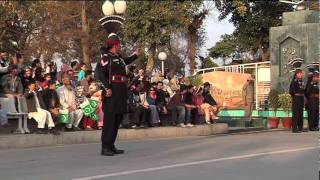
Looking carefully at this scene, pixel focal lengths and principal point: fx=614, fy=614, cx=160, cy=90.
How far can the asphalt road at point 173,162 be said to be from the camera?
8.70 metres

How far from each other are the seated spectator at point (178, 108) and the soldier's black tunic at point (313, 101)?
3.88 metres

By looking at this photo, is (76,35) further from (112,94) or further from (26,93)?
(112,94)

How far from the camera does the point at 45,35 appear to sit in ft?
131

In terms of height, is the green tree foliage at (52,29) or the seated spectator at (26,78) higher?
the green tree foliage at (52,29)

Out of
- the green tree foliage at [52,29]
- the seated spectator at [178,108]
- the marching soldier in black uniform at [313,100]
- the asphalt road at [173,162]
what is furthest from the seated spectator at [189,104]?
the green tree foliage at [52,29]

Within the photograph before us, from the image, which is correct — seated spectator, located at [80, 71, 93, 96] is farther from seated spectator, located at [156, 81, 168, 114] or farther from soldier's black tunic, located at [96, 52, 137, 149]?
soldier's black tunic, located at [96, 52, 137, 149]

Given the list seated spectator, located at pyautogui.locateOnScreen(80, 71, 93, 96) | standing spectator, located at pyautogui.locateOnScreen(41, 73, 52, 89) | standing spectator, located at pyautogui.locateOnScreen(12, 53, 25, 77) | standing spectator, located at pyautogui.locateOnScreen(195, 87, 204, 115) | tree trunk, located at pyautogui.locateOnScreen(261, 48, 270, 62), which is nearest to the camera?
standing spectator, located at pyautogui.locateOnScreen(41, 73, 52, 89)

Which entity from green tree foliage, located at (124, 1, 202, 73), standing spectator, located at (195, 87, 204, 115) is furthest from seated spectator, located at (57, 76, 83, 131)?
green tree foliage, located at (124, 1, 202, 73)

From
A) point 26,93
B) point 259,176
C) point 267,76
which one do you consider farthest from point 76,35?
point 259,176

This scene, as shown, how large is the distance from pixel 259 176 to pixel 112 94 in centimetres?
356

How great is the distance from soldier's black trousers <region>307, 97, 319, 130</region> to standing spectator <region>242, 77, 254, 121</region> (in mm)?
4413

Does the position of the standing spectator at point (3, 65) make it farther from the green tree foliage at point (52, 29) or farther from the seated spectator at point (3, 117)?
the green tree foliage at point (52, 29)

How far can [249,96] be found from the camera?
2352 cm

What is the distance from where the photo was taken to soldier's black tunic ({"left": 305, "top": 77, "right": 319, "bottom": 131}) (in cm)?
1800
